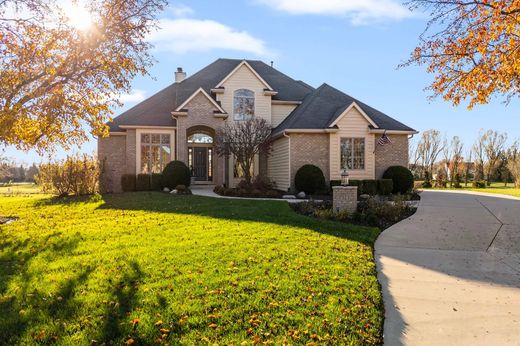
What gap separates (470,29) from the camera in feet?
32.1

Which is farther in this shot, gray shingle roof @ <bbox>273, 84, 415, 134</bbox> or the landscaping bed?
gray shingle roof @ <bbox>273, 84, 415, 134</bbox>

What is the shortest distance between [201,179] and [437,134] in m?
39.4

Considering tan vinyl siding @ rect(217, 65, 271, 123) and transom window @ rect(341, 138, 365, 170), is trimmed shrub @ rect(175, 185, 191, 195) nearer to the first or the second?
tan vinyl siding @ rect(217, 65, 271, 123)

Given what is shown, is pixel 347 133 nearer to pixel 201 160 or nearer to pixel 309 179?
pixel 309 179

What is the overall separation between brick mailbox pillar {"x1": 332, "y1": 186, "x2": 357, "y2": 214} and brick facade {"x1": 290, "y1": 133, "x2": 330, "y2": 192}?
660 cm

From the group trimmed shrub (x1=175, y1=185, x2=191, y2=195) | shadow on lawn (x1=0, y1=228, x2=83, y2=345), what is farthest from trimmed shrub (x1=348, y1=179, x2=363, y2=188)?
shadow on lawn (x1=0, y1=228, x2=83, y2=345)

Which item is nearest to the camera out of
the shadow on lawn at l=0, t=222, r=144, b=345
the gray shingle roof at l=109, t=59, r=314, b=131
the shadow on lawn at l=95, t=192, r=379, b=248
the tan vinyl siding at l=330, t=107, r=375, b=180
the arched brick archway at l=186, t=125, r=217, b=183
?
the shadow on lawn at l=0, t=222, r=144, b=345

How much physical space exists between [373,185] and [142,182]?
11600 mm

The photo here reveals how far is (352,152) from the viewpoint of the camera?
19.0m

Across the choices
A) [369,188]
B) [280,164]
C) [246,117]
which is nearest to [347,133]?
[369,188]

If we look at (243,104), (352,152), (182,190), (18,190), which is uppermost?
(243,104)

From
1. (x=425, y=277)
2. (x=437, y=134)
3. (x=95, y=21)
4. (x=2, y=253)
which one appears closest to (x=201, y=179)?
(x=95, y=21)

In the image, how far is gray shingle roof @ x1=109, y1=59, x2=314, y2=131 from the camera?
21.3 m

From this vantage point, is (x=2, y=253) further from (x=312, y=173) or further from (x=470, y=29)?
(x=312, y=173)
